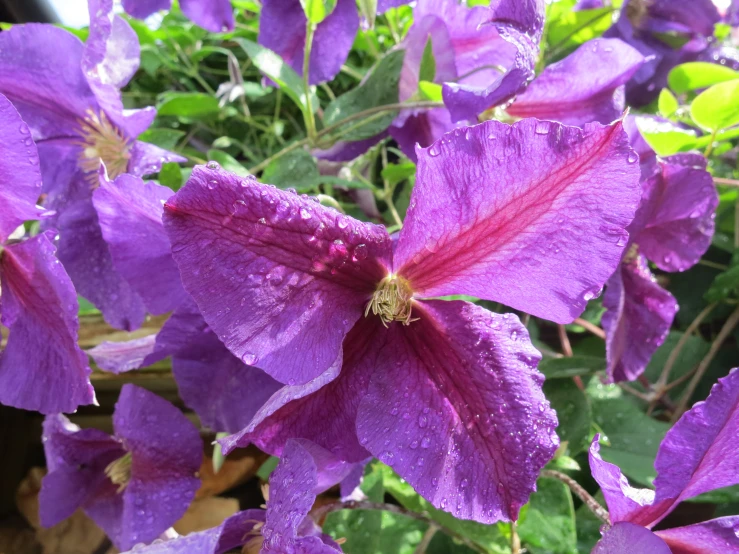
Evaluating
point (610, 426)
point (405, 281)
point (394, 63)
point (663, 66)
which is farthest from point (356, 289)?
point (663, 66)

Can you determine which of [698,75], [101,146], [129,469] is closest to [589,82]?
[698,75]

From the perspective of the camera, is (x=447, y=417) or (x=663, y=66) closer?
(x=447, y=417)

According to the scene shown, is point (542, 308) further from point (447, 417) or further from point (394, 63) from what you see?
point (394, 63)

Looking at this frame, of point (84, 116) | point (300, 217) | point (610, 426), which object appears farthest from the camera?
point (610, 426)

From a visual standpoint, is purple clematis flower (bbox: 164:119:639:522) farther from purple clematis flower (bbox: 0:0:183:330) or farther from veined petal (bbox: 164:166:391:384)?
purple clematis flower (bbox: 0:0:183:330)

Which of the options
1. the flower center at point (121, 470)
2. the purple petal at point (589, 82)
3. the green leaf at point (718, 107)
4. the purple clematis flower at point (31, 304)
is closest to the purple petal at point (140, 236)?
the purple clematis flower at point (31, 304)

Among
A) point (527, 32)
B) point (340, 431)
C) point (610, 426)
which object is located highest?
point (527, 32)

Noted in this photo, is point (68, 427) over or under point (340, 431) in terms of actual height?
under
